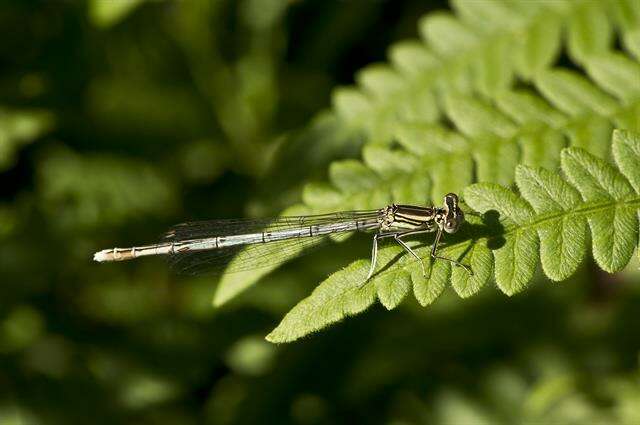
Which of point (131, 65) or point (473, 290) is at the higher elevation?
point (131, 65)

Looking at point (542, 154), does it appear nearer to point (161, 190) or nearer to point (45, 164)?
point (161, 190)

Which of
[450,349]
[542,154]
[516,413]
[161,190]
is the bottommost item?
[516,413]

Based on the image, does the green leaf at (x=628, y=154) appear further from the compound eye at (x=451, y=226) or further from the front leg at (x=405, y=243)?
the front leg at (x=405, y=243)

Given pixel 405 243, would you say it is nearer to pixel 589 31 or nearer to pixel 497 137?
pixel 497 137

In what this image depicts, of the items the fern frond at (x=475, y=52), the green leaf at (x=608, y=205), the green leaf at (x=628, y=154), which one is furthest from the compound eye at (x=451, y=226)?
the fern frond at (x=475, y=52)

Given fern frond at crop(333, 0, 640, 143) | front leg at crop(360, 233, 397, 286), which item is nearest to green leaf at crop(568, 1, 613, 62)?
fern frond at crop(333, 0, 640, 143)

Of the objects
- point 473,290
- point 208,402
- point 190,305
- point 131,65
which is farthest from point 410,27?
point 473,290
